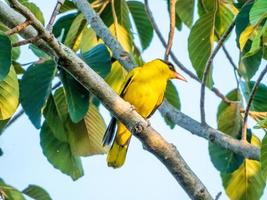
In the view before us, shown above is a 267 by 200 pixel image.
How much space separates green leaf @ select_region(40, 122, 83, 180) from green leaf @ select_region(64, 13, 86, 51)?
22.7 inches

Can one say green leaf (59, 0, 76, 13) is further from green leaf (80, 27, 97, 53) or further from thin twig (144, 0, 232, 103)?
thin twig (144, 0, 232, 103)

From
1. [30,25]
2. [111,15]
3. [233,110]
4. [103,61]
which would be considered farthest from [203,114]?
[111,15]

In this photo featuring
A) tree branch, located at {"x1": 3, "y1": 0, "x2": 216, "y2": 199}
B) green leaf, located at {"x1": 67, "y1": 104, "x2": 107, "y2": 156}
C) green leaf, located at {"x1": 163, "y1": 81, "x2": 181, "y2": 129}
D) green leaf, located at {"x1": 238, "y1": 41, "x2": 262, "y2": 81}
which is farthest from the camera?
green leaf, located at {"x1": 163, "y1": 81, "x2": 181, "y2": 129}

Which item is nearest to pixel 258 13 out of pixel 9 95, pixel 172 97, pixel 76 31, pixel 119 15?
pixel 9 95

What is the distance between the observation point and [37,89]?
3.30 m

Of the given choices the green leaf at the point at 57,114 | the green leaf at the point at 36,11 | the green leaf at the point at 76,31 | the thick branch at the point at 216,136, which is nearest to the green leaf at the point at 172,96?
the green leaf at the point at 76,31

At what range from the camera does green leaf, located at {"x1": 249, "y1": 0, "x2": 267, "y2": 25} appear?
7.95ft

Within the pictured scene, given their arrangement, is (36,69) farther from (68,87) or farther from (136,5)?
(136,5)

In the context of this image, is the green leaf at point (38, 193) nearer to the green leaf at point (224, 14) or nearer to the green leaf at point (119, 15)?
the green leaf at point (119, 15)

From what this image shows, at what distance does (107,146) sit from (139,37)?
1073mm

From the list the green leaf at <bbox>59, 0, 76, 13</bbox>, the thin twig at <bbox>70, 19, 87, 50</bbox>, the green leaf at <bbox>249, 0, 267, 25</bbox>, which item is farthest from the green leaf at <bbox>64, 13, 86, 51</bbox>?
the green leaf at <bbox>249, 0, 267, 25</bbox>

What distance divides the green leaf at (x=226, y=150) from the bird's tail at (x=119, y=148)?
74 centimetres

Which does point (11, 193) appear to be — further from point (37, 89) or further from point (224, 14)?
point (224, 14)

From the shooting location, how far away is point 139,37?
15.6ft
